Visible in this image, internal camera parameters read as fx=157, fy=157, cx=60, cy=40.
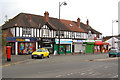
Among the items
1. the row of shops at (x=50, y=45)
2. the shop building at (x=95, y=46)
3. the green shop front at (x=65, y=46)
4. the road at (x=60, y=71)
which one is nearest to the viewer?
the road at (x=60, y=71)

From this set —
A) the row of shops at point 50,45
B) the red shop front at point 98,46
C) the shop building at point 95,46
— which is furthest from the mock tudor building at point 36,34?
the red shop front at point 98,46

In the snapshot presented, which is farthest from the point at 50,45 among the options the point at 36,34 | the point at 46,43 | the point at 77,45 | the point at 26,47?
the point at 77,45

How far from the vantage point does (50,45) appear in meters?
36.3

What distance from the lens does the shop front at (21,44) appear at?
3028 centimetres

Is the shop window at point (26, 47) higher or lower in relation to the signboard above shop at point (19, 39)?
lower

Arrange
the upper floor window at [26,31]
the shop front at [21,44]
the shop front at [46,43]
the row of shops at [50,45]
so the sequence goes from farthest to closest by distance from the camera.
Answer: the shop front at [46,43] → the upper floor window at [26,31] → the row of shops at [50,45] → the shop front at [21,44]

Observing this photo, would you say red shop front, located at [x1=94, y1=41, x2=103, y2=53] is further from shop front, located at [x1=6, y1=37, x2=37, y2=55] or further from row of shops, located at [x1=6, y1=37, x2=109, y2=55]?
shop front, located at [x1=6, y1=37, x2=37, y2=55]

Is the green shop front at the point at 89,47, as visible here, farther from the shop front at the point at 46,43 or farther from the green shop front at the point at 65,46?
the shop front at the point at 46,43

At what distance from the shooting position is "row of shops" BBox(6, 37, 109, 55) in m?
30.7

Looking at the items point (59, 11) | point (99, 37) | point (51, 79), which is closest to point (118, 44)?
point (99, 37)

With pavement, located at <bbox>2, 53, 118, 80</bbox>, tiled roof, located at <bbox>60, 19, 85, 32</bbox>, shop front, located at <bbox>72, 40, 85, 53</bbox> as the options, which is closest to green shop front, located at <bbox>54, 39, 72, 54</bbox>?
shop front, located at <bbox>72, 40, 85, 53</bbox>

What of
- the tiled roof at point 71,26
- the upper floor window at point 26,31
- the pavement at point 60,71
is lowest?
the pavement at point 60,71

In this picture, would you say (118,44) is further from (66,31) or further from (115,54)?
(115,54)

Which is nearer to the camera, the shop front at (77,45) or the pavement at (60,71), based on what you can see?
the pavement at (60,71)
